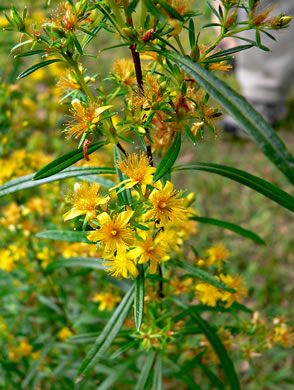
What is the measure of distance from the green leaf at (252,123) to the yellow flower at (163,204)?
0.31 meters

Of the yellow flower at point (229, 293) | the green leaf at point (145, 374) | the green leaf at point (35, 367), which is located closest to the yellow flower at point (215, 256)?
the yellow flower at point (229, 293)

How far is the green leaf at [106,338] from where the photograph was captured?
47.5 inches

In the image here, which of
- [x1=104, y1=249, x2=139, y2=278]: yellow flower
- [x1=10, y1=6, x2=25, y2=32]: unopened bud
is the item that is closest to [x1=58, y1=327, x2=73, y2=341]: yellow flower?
[x1=104, y1=249, x2=139, y2=278]: yellow flower

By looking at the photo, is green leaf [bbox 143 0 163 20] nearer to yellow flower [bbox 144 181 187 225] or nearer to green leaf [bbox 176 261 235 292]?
yellow flower [bbox 144 181 187 225]

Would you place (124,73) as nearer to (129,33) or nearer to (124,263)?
(129,33)

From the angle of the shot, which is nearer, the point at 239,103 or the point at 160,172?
the point at 239,103

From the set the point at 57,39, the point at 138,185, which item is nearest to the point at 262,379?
the point at 138,185

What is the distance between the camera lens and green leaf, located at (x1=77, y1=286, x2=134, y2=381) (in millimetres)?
1207

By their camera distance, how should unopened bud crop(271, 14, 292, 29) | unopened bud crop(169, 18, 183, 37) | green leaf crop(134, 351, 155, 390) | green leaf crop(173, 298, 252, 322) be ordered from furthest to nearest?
green leaf crop(134, 351, 155, 390) < green leaf crop(173, 298, 252, 322) < unopened bud crop(271, 14, 292, 29) < unopened bud crop(169, 18, 183, 37)

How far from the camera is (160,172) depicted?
984 mm

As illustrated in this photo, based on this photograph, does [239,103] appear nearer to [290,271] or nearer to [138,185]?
[138,185]

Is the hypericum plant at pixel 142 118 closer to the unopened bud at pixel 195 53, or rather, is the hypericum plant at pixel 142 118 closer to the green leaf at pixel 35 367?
the unopened bud at pixel 195 53

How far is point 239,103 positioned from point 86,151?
1.48ft

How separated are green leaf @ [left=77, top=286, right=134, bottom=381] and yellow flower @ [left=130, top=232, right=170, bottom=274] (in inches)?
9.2
